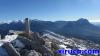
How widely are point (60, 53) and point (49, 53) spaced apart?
713cm

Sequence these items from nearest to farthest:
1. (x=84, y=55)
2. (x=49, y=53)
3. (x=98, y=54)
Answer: (x=49, y=53) → (x=84, y=55) → (x=98, y=54)

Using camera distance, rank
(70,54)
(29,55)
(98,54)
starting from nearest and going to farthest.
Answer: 1. (29,55)
2. (70,54)
3. (98,54)

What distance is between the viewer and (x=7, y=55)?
6325cm

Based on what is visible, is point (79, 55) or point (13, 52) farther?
point (79, 55)

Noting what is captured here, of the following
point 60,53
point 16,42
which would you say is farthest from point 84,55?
point 16,42

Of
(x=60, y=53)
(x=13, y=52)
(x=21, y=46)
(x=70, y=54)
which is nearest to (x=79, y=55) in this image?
(x=70, y=54)

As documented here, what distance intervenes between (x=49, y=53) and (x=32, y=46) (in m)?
7.17

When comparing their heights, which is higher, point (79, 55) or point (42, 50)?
point (42, 50)

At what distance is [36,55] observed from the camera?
60.8 m

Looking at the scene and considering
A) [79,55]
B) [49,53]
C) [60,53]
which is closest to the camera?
[49,53]

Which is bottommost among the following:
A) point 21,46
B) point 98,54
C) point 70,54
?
point 98,54

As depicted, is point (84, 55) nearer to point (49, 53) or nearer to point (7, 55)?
point (49, 53)

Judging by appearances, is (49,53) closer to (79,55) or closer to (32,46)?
(32,46)

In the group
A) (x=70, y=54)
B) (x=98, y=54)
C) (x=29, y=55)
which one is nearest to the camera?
(x=29, y=55)
